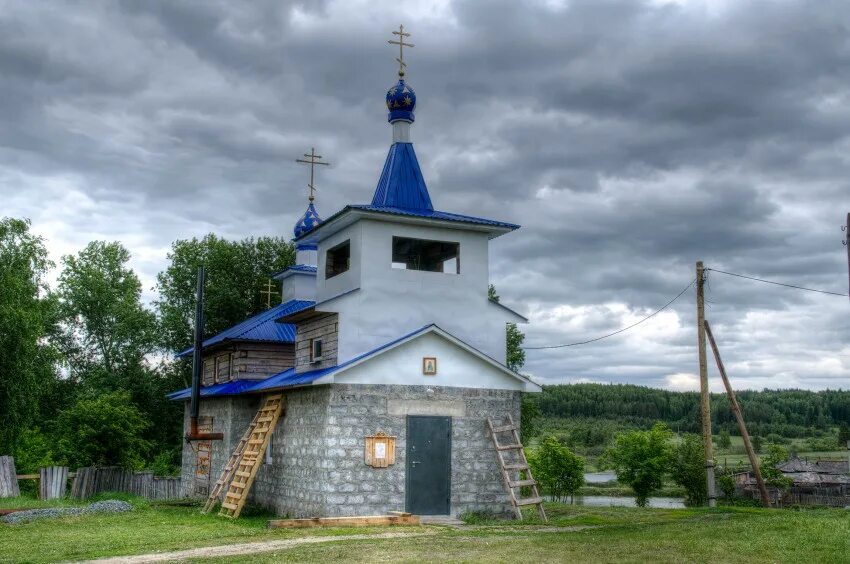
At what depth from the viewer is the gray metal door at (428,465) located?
68.1 feet

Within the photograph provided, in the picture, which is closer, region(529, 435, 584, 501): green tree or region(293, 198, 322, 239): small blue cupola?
region(293, 198, 322, 239): small blue cupola

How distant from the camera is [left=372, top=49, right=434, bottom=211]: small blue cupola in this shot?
24.7 m

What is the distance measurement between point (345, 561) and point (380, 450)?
731 centimetres

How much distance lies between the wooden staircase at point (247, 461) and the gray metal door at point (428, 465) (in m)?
4.18

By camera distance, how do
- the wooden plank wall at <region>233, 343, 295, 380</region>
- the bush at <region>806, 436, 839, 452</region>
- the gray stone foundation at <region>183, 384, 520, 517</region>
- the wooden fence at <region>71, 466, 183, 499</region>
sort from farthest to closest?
the bush at <region>806, 436, 839, 452</region> → the wooden fence at <region>71, 466, 183, 499</region> → the wooden plank wall at <region>233, 343, 295, 380</region> → the gray stone foundation at <region>183, 384, 520, 517</region>

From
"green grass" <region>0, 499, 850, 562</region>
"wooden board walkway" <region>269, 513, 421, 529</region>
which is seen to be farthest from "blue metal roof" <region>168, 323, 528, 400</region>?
"green grass" <region>0, 499, 850, 562</region>

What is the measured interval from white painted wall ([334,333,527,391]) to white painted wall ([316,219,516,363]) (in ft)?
4.25

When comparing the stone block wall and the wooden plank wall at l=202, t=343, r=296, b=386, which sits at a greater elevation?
the wooden plank wall at l=202, t=343, r=296, b=386

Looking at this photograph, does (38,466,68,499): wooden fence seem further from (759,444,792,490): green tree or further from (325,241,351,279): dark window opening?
(759,444,792,490): green tree

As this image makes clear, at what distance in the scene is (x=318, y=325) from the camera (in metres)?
23.5

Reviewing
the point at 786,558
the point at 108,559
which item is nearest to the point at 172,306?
the point at 108,559

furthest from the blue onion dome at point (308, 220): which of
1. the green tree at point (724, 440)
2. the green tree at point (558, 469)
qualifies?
the green tree at point (724, 440)

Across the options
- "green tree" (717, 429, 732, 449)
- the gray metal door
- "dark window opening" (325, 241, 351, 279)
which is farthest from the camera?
"green tree" (717, 429, 732, 449)

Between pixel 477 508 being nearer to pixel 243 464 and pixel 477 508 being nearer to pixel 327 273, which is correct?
pixel 243 464
